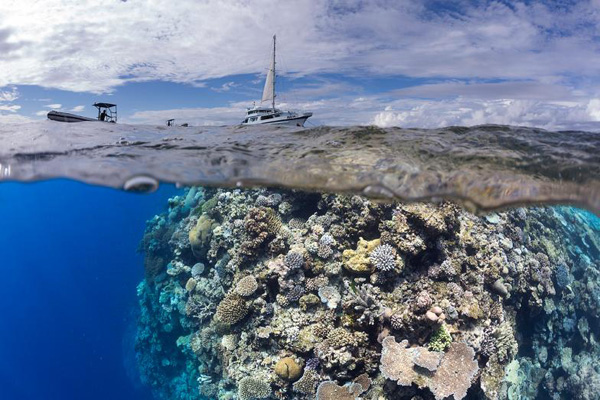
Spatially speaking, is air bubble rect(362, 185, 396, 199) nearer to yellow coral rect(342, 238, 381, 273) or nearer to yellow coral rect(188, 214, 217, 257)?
yellow coral rect(342, 238, 381, 273)

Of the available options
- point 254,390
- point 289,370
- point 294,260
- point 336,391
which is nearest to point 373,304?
point 336,391

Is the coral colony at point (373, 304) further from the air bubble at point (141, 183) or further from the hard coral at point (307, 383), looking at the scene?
the air bubble at point (141, 183)

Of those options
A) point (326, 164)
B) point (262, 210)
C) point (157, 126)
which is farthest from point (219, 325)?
point (157, 126)

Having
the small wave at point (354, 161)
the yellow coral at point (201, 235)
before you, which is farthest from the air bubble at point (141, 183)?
the yellow coral at point (201, 235)

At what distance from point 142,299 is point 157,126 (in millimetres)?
9621

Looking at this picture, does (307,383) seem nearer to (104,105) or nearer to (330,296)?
(330,296)

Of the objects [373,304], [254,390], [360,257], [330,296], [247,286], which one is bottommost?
[254,390]

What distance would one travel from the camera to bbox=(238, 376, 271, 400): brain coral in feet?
27.8

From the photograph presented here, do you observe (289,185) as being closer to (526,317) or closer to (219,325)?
(219,325)

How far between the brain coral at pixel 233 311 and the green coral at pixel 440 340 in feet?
17.3

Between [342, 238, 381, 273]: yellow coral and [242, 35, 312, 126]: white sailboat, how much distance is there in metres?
10.7

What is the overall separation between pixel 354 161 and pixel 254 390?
6.72m

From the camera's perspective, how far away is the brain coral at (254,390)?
8461mm

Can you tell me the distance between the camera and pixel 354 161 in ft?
26.1
